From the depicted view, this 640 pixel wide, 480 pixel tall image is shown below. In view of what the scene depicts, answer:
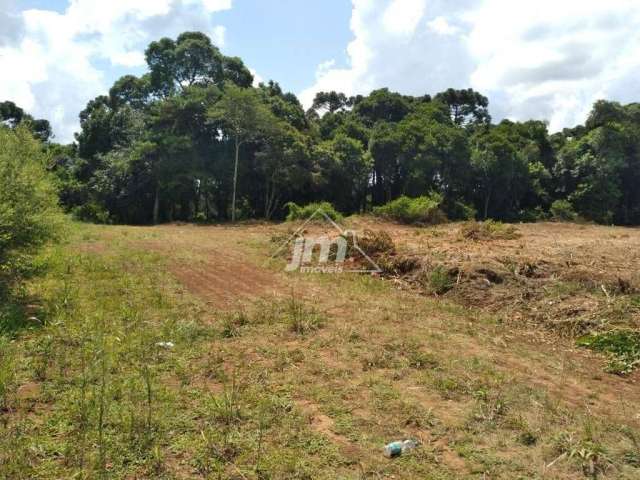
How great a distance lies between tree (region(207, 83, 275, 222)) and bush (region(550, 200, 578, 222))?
15361 millimetres

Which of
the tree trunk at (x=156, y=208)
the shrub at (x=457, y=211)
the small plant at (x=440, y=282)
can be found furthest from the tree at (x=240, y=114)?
the small plant at (x=440, y=282)

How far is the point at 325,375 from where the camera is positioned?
4441mm

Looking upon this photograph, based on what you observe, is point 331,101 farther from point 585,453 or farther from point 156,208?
point 585,453

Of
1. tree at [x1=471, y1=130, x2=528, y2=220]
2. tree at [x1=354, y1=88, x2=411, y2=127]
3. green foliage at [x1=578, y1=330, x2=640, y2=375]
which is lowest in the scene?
green foliage at [x1=578, y1=330, x2=640, y2=375]

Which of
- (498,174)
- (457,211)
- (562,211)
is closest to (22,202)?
(457,211)

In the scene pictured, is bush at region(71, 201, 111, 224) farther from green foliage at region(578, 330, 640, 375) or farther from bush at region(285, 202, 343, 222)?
green foliage at region(578, 330, 640, 375)

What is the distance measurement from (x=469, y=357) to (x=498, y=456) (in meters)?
1.86

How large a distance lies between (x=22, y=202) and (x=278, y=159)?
15956 mm

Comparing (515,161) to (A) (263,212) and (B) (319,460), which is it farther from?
(B) (319,460)

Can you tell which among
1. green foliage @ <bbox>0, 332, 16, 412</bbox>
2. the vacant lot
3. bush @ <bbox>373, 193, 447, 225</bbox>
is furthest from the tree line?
green foliage @ <bbox>0, 332, 16, 412</bbox>

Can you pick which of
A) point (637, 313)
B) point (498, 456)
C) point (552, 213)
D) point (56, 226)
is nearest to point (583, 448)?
point (498, 456)

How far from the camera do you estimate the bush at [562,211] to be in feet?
79.4

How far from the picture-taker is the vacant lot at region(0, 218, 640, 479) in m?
3.09

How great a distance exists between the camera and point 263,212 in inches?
989
